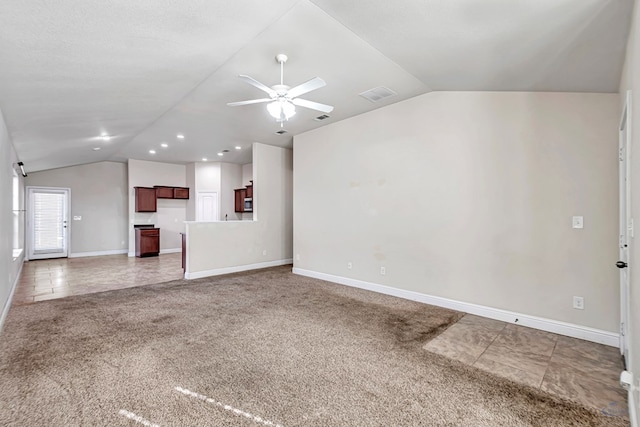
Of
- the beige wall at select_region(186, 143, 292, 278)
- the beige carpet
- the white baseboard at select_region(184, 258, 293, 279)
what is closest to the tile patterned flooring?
the beige carpet

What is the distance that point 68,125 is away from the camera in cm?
436

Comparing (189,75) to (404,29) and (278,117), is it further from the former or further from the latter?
(404,29)

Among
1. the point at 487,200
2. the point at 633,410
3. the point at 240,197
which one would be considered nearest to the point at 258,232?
the point at 240,197

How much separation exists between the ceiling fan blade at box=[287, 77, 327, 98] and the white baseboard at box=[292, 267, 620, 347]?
10.7 ft

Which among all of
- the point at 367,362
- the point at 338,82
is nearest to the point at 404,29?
the point at 338,82

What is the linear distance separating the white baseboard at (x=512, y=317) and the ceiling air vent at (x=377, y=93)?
2.96 meters

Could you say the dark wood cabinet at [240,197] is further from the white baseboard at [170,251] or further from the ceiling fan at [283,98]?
the ceiling fan at [283,98]

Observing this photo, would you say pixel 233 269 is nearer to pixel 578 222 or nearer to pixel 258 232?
pixel 258 232

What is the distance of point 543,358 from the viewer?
2701mm

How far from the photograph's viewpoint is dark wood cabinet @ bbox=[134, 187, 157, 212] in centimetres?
907

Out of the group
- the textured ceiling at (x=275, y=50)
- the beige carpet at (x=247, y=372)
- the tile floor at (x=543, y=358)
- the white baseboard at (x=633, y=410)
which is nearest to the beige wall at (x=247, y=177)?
the textured ceiling at (x=275, y=50)

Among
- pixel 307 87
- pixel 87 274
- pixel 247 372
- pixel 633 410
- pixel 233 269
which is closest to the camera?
pixel 633 410

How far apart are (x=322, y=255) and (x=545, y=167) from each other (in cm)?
381

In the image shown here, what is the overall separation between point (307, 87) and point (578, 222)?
319 centimetres
